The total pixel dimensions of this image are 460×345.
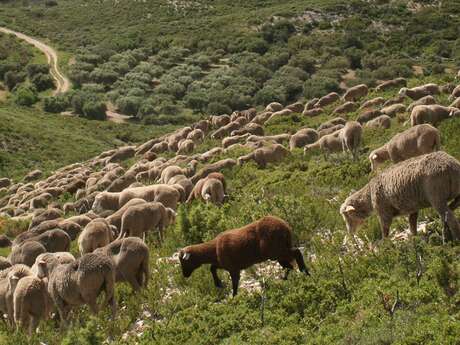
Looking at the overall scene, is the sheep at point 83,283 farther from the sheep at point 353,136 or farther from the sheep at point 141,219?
the sheep at point 353,136

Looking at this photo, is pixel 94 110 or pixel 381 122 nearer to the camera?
pixel 381 122

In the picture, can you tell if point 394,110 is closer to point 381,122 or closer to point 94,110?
point 381,122

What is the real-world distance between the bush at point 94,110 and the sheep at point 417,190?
193ft

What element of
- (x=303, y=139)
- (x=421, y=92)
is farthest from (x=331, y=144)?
(x=421, y=92)

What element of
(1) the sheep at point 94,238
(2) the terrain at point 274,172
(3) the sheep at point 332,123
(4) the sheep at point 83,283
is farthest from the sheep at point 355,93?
A: (4) the sheep at point 83,283

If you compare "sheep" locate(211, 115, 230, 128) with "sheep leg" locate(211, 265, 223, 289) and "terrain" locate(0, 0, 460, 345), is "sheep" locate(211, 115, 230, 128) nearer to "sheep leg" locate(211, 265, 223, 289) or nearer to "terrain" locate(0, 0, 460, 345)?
"terrain" locate(0, 0, 460, 345)

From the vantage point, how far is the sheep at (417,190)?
7.98m

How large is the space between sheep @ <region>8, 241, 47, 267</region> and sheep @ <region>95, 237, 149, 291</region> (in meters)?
3.68

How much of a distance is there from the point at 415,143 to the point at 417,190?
17.9 ft

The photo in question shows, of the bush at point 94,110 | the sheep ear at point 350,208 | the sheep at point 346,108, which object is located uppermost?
the sheep ear at point 350,208

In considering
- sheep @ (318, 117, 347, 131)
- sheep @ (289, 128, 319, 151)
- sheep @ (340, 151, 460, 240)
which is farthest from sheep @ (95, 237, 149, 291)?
sheep @ (318, 117, 347, 131)

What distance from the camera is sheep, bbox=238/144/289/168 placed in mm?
22609

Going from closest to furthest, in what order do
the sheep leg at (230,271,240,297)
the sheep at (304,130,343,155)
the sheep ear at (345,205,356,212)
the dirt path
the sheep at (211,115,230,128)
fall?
the sheep leg at (230,271,240,297) → the sheep ear at (345,205,356,212) → the sheep at (304,130,343,155) → the sheep at (211,115,230,128) → the dirt path

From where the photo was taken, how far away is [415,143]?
13539mm
